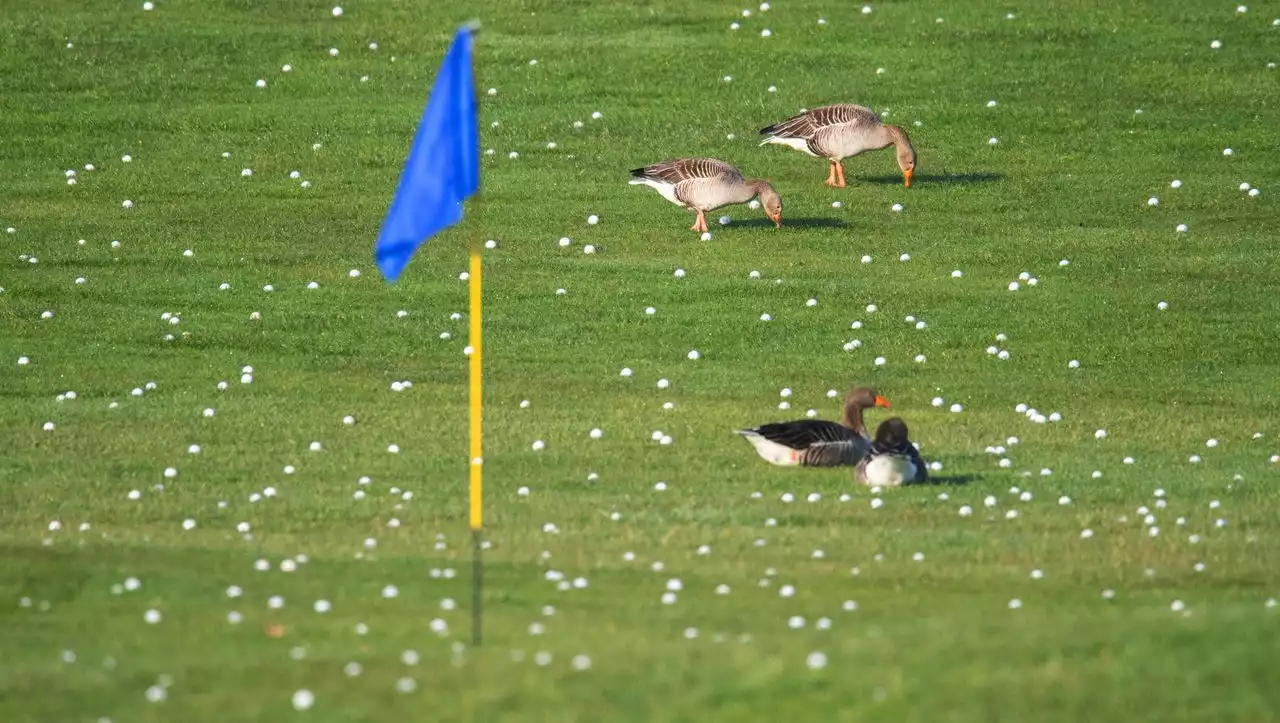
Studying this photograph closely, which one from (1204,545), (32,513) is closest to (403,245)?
(32,513)

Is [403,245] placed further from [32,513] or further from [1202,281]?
[1202,281]

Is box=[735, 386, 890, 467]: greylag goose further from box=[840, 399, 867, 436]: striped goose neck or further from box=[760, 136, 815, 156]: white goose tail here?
box=[760, 136, 815, 156]: white goose tail

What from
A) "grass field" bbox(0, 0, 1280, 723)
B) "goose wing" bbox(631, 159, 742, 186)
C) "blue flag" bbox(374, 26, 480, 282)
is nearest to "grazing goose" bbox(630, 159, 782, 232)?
"goose wing" bbox(631, 159, 742, 186)

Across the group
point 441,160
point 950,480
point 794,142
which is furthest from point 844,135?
point 441,160

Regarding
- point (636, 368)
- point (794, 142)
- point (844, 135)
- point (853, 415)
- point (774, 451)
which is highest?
point (844, 135)

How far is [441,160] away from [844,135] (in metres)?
19.1

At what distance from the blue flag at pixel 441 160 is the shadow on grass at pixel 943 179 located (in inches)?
778

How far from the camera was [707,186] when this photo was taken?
28016 mm

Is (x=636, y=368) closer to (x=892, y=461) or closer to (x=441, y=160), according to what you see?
(x=892, y=461)

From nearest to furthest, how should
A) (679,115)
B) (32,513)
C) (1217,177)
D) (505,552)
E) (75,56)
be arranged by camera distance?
(505,552) → (32,513) → (1217,177) → (679,115) → (75,56)

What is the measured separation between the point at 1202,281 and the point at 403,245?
16.5 m

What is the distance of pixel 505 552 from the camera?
1481 centimetres

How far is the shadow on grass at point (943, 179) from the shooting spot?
31.5 metres

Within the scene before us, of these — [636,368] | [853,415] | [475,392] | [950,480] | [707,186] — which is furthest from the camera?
[707,186]
